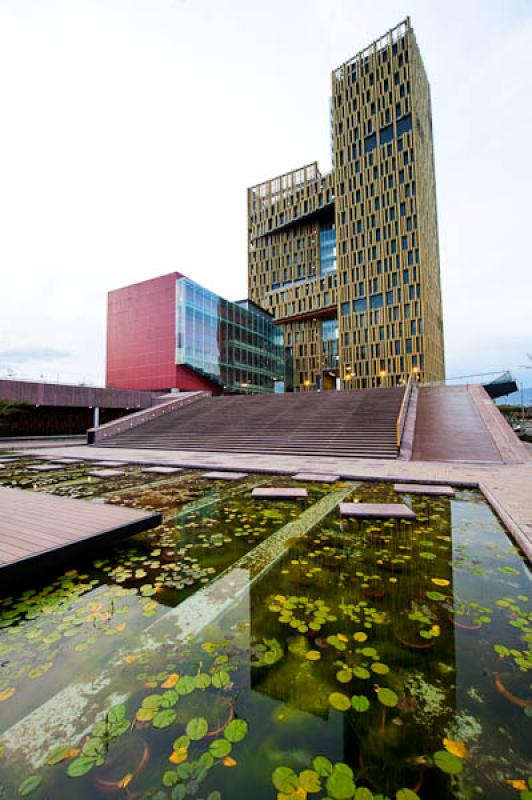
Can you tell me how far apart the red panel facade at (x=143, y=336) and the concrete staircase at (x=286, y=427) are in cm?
1369

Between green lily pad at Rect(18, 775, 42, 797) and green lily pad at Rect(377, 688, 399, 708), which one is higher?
green lily pad at Rect(18, 775, 42, 797)

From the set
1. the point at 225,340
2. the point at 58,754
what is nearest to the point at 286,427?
the point at 58,754

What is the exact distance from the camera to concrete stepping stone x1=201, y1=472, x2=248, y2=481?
9.31 meters

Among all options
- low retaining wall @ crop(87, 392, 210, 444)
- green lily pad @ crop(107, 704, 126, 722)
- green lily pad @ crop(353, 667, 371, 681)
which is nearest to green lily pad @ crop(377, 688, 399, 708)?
green lily pad @ crop(353, 667, 371, 681)

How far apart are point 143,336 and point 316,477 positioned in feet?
112

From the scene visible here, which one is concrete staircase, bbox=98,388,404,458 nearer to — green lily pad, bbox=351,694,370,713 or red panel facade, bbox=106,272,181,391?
green lily pad, bbox=351,694,370,713

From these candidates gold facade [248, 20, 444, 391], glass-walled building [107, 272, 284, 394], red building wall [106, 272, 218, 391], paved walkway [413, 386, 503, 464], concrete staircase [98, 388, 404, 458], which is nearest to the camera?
paved walkway [413, 386, 503, 464]

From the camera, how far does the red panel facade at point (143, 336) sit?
3622 cm

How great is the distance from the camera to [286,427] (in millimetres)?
17516

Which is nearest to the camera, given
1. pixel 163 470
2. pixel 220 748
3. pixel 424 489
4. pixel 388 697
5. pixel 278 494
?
pixel 220 748

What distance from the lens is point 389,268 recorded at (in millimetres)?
49750

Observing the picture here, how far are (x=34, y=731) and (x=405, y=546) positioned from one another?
162 inches

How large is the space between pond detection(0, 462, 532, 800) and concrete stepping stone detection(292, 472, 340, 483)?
4.10 metres

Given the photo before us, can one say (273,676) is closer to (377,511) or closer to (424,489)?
(377,511)
